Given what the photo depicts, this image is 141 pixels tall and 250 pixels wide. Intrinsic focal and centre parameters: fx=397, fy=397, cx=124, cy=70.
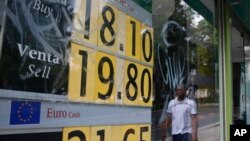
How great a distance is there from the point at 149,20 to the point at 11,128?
1527mm

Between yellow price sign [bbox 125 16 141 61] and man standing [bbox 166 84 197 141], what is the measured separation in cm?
70

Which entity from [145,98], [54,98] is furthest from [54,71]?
[145,98]

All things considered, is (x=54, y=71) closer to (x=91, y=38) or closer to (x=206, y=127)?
(x=91, y=38)

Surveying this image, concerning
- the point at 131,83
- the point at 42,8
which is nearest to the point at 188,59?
the point at 131,83

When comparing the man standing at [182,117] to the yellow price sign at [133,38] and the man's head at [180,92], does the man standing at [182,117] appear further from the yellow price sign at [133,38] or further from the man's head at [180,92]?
the yellow price sign at [133,38]

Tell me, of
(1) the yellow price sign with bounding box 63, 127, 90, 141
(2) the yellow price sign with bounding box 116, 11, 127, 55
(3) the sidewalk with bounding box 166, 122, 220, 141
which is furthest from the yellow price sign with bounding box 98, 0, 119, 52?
(3) the sidewalk with bounding box 166, 122, 220, 141

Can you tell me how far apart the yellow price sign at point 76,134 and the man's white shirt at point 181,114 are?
1.15 m

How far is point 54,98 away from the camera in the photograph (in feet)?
6.42

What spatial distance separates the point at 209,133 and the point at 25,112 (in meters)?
2.83

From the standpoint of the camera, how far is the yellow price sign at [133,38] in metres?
2.65

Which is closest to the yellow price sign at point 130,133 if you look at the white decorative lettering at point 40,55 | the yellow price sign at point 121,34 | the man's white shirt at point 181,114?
the yellow price sign at point 121,34

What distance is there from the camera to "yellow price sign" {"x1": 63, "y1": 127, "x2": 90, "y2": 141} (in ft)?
6.71

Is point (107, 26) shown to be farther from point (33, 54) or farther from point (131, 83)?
point (33, 54)

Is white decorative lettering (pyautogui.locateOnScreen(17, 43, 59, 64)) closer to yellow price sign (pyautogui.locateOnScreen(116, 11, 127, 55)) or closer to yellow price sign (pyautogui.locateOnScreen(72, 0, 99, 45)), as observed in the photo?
yellow price sign (pyautogui.locateOnScreen(72, 0, 99, 45))
